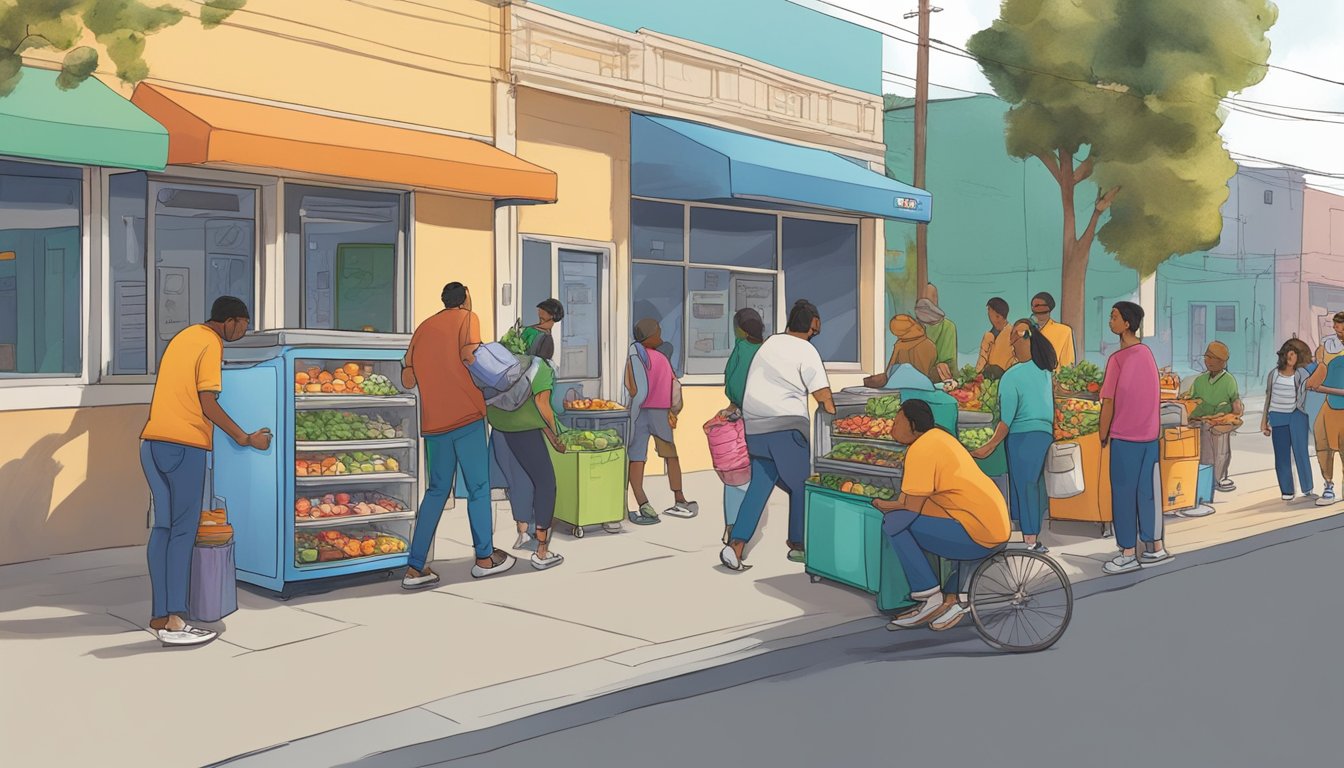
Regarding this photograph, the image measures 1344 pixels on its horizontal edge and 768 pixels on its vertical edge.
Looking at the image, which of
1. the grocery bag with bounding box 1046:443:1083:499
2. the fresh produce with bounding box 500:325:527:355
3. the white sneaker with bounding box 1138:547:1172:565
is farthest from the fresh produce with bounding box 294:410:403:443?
the white sneaker with bounding box 1138:547:1172:565

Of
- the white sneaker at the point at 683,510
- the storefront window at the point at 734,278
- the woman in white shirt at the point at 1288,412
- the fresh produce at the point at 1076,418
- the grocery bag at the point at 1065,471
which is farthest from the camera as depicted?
the storefront window at the point at 734,278

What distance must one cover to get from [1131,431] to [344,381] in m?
5.85

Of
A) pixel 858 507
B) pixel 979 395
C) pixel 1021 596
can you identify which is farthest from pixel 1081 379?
pixel 1021 596

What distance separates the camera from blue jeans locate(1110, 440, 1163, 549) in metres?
9.49

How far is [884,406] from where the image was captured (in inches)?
362

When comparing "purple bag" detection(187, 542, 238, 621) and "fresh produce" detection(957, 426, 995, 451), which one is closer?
"purple bag" detection(187, 542, 238, 621)

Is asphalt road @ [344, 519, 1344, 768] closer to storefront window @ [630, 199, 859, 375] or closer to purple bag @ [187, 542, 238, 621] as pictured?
purple bag @ [187, 542, 238, 621]

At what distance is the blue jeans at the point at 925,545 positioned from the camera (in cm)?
738

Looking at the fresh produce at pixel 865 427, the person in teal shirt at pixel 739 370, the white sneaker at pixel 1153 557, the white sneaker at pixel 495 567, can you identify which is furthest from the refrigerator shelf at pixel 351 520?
the white sneaker at pixel 1153 557

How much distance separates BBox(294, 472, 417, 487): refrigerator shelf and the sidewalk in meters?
0.78

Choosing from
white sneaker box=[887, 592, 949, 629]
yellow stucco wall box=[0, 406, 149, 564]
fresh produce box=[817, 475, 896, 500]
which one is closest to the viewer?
white sneaker box=[887, 592, 949, 629]

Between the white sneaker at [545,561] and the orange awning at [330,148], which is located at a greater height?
the orange awning at [330,148]

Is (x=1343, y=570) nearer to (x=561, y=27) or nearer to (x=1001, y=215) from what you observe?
(x=561, y=27)

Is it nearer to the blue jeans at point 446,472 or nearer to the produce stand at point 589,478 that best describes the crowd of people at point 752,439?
the blue jeans at point 446,472
